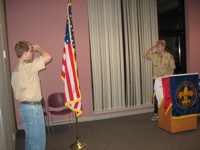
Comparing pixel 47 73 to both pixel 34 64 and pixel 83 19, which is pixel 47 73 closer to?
pixel 83 19

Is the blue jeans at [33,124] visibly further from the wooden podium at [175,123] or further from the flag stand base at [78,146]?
the wooden podium at [175,123]

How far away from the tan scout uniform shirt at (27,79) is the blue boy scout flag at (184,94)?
2.51m

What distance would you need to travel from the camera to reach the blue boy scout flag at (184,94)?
149 inches

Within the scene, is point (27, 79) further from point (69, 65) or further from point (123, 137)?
point (123, 137)

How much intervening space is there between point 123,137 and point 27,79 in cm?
235

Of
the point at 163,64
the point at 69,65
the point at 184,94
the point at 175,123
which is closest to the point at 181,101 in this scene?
the point at 184,94

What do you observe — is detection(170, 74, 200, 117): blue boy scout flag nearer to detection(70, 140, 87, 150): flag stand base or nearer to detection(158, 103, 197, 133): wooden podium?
detection(158, 103, 197, 133): wooden podium

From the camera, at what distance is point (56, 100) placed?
4684 mm

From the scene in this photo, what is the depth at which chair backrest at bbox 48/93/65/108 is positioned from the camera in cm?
467

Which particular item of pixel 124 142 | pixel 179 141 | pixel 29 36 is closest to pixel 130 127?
pixel 124 142

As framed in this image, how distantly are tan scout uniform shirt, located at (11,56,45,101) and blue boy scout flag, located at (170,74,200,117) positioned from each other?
2.51 metres

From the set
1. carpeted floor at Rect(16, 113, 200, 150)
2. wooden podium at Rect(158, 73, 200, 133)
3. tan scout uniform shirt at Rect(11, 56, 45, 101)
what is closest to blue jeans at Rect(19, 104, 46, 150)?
tan scout uniform shirt at Rect(11, 56, 45, 101)

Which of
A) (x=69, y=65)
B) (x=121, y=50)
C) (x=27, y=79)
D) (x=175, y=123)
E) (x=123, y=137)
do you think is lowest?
(x=123, y=137)

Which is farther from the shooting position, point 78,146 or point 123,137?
point 123,137
